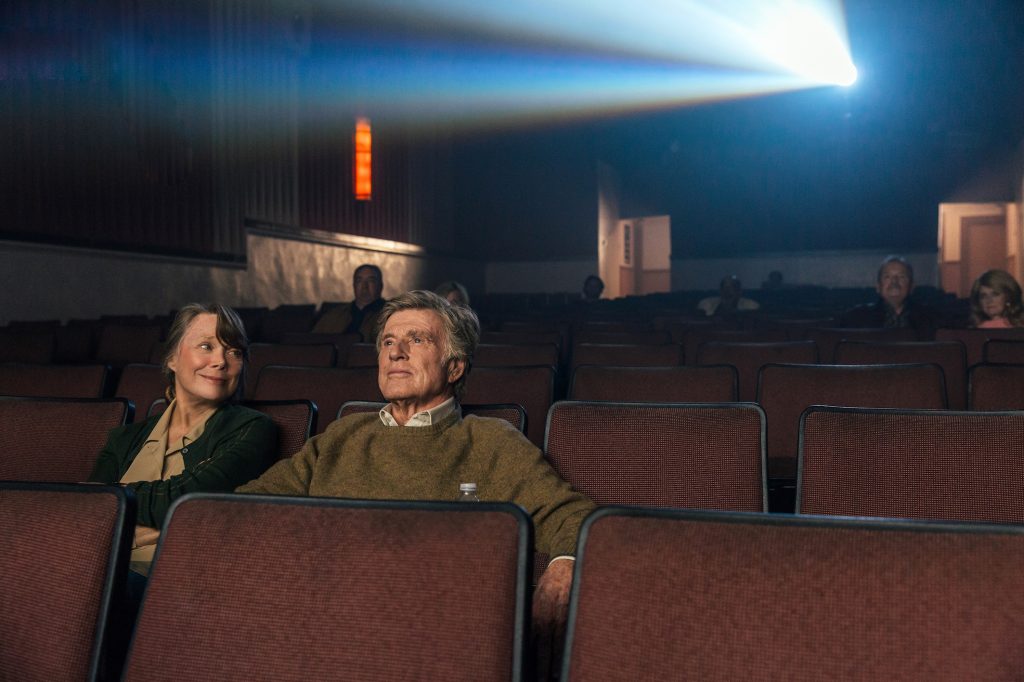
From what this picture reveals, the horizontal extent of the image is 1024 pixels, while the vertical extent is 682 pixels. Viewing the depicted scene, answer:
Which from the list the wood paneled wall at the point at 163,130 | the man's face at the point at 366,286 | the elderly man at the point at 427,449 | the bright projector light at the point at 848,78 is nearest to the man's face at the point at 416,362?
the elderly man at the point at 427,449

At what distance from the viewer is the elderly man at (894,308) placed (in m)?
5.84

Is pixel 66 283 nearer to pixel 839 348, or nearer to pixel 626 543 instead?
pixel 839 348

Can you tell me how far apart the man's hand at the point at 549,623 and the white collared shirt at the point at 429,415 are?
2.01 feet

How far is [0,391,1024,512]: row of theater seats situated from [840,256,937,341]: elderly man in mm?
3918

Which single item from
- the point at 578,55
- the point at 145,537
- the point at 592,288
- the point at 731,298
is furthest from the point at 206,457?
the point at 578,55

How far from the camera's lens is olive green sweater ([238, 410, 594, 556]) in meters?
1.94

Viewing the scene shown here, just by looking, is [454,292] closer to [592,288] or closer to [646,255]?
[592,288]

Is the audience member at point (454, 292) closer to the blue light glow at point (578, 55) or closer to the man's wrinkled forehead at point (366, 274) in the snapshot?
the man's wrinkled forehead at point (366, 274)

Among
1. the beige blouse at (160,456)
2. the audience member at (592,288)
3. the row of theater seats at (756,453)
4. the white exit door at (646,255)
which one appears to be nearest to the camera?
the row of theater seats at (756,453)

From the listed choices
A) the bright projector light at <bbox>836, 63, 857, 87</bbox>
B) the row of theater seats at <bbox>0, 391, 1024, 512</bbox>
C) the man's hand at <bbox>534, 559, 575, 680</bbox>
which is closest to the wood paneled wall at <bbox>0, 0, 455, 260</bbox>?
the row of theater seats at <bbox>0, 391, 1024, 512</bbox>

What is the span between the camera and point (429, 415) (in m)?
2.10

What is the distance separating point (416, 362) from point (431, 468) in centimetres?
27

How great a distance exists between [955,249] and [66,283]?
19513mm

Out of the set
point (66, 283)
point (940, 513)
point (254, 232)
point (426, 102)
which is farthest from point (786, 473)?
point (426, 102)
